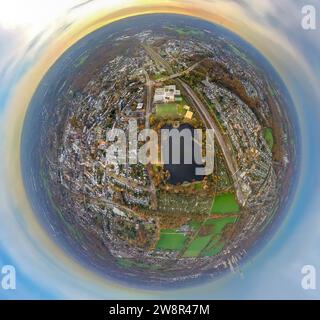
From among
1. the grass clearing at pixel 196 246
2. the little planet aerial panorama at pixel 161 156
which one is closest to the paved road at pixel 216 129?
the little planet aerial panorama at pixel 161 156

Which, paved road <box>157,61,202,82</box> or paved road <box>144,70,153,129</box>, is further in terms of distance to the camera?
paved road <box>157,61,202,82</box>

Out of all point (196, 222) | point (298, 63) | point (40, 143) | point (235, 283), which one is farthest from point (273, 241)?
point (40, 143)

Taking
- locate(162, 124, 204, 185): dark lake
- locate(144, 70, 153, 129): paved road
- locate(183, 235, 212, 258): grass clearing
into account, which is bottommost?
locate(183, 235, 212, 258): grass clearing

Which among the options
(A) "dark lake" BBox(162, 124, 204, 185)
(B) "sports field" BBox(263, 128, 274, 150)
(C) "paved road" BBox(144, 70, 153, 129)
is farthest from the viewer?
(B) "sports field" BBox(263, 128, 274, 150)

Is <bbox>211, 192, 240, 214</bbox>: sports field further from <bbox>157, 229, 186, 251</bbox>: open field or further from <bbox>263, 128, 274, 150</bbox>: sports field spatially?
<bbox>263, 128, 274, 150</bbox>: sports field

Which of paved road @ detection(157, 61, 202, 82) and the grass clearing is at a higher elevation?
paved road @ detection(157, 61, 202, 82)

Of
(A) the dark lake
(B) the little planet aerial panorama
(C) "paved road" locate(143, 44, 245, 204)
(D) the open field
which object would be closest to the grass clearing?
(B) the little planet aerial panorama

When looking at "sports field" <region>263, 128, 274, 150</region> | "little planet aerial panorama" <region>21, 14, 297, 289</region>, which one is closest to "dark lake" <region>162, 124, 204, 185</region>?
"little planet aerial panorama" <region>21, 14, 297, 289</region>

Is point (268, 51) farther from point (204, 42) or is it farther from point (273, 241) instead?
point (273, 241)

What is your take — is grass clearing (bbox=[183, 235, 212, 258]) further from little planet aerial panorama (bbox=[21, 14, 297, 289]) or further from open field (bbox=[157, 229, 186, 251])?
open field (bbox=[157, 229, 186, 251])

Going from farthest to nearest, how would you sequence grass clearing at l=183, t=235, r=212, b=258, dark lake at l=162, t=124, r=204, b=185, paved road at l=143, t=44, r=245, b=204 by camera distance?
grass clearing at l=183, t=235, r=212, b=258
paved road at l=143, t=44, r=245, b=204
dark lake at l=162, t=124, r=204, b=185
